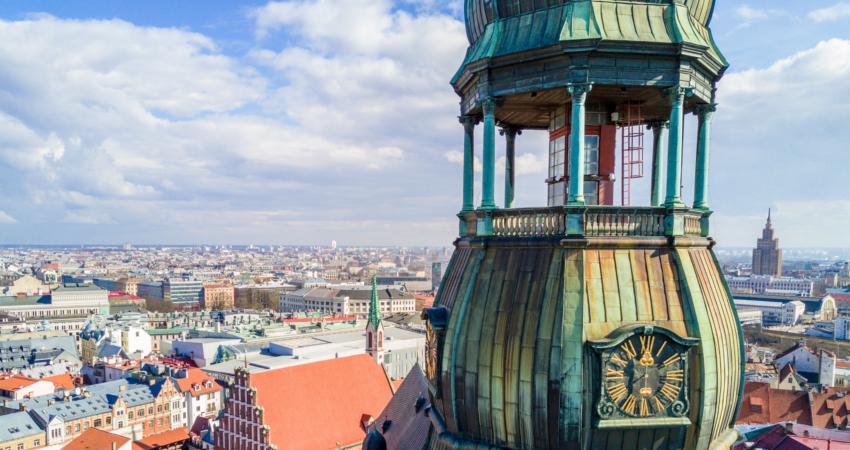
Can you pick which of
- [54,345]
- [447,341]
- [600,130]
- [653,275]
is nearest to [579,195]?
[653,275]

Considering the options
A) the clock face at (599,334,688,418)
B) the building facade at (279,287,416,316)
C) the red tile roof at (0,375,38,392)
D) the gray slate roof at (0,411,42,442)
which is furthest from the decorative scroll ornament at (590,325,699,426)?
the building facade at (279,287,416,316)

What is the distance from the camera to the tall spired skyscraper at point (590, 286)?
30.8ft

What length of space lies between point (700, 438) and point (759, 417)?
183 feet

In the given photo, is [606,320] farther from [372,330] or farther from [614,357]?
[372,330]

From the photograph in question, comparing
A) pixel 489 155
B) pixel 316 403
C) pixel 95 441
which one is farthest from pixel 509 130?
pixel 95 441

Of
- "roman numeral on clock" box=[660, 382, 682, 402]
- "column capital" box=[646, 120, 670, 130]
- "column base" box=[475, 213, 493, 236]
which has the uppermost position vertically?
"column capital" box=[646, 120, 670, 130]

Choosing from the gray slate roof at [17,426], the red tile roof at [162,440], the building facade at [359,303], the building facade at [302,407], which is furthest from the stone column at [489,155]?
the building facade at [359,303]

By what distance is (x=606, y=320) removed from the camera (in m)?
9.60

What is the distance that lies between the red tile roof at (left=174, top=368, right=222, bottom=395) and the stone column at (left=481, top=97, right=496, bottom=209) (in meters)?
75.8

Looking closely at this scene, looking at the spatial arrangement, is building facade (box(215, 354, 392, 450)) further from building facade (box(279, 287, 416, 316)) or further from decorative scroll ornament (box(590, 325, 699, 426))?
building facade (box(279, 287, 416, 316))

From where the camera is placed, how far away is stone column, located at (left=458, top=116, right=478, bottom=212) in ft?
40.9

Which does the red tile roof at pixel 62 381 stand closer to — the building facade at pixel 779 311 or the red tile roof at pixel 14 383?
the red tile roof at pixel 14 383

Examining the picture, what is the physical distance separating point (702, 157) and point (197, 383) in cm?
7954

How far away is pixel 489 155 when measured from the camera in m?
11.4
